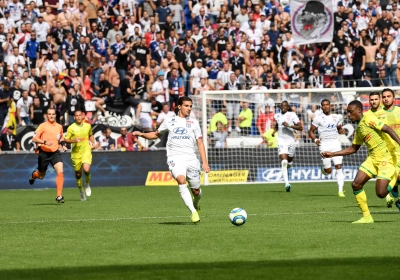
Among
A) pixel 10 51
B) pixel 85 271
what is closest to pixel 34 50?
pixel 10 51

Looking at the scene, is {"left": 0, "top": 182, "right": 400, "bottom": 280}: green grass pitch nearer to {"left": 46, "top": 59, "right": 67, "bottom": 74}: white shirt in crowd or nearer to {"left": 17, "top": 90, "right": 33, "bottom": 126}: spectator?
{"left": 17, "top": 90, "right": 33, "bottom": 126}: spectator

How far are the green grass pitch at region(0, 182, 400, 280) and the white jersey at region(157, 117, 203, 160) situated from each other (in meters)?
1.25

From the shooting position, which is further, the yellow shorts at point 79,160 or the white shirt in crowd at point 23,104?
the white shirt in crowd at point 23,104

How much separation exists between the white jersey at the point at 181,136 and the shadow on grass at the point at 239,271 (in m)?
5.44

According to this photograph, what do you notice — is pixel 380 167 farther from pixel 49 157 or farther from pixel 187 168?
pixel 49 157

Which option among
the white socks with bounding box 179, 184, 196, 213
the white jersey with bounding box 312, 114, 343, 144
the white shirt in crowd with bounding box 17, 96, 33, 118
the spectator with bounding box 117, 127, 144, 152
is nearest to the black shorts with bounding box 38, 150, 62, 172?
the white jersey with bounding box 312, 114, 343, 144

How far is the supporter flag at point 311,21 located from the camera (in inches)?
1276

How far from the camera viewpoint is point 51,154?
22938 mm

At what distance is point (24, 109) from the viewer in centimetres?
3198

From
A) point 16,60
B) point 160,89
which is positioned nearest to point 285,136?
point 160,89

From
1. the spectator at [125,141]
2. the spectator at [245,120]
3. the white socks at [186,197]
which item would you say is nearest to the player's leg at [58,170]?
the white socks at [186,197]

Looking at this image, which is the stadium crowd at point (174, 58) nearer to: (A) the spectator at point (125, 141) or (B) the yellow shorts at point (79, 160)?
(A) the spectator at point (125, 141)

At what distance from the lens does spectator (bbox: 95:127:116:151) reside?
101ft

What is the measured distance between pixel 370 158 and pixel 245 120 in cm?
1530
